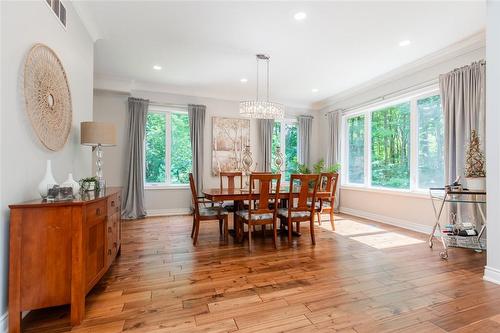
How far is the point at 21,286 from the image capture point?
5.25ft

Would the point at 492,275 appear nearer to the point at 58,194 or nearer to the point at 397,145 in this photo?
the point at 397,145

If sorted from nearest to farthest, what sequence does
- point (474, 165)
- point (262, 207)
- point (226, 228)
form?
point (474, 165) < point (262, 207) < point (226, 228)

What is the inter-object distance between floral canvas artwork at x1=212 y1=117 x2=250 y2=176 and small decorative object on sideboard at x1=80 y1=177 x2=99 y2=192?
144 inches

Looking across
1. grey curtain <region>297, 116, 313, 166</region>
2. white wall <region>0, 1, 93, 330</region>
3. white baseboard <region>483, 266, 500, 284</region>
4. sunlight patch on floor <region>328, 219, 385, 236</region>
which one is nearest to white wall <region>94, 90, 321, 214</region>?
Result: grey curtain <region>297, 116, 313, 166</region>

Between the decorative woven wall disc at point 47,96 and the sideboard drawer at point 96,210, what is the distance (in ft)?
2.22

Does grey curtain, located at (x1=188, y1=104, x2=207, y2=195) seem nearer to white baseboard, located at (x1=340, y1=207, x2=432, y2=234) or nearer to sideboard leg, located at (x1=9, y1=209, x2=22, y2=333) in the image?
white baseboard, located at (x1=340, y1=207, x2=432, y2=234)

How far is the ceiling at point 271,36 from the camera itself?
2.79 m

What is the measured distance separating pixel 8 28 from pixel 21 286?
170 cm

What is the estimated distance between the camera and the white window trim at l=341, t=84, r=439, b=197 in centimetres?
439

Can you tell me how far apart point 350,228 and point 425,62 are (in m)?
3.04

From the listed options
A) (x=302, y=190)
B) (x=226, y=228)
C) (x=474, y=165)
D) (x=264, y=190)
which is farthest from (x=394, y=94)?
(x=226, y=228)

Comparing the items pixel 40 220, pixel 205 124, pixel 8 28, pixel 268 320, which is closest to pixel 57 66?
Result: pixel 8 28

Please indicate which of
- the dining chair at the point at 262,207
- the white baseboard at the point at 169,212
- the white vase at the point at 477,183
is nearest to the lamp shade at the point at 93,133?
the dining chair at the point at 262,207

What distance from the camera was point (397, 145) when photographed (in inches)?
191
